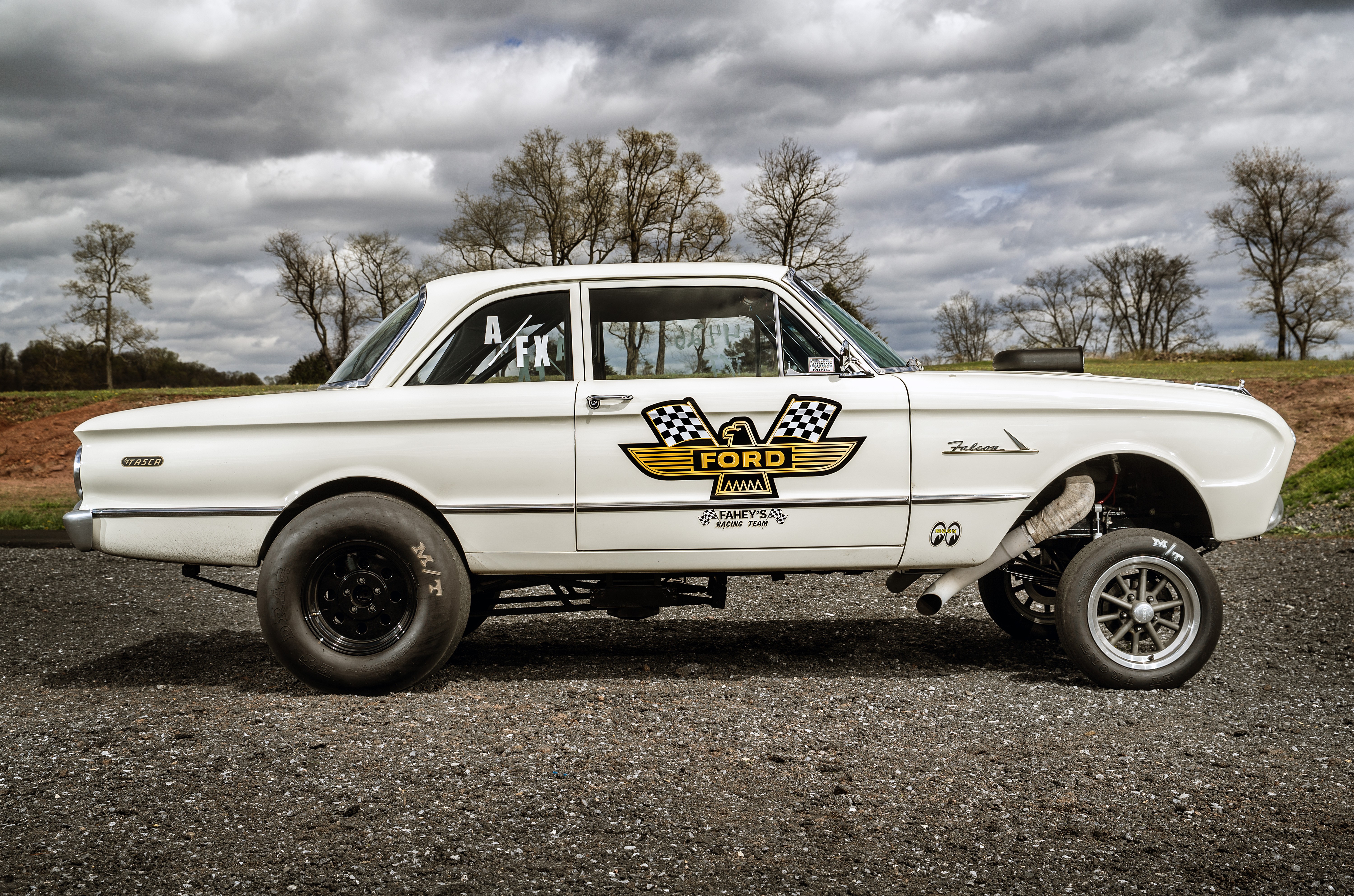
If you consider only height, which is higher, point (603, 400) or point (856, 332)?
point (856, 332)

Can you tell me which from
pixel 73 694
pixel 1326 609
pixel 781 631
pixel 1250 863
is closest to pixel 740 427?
pixel 781 631

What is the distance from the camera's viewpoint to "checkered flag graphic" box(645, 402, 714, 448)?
14.2 feet

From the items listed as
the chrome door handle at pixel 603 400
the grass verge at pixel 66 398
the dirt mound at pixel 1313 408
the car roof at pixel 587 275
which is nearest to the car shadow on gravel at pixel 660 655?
the chrome door handle at pixel 603 400

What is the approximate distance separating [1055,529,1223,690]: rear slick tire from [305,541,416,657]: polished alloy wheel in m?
3.09

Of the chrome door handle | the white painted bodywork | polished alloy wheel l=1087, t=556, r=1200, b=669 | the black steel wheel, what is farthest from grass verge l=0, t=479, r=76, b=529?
polished alloy wheel l=1087, t=556, r=1200, b=669

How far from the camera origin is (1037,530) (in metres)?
4.63

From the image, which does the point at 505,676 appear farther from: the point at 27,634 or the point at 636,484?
the point at 27,634

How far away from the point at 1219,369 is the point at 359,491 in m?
33.6

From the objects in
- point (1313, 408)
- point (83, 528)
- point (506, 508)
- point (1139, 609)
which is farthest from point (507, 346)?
point (1313, 408)

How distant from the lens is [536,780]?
3402 mm

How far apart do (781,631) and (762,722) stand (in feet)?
6.38

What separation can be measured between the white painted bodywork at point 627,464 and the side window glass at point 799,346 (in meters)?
0.06

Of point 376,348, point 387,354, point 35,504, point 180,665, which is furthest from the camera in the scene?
point 35,504

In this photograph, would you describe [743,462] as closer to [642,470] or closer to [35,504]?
[642,470]
